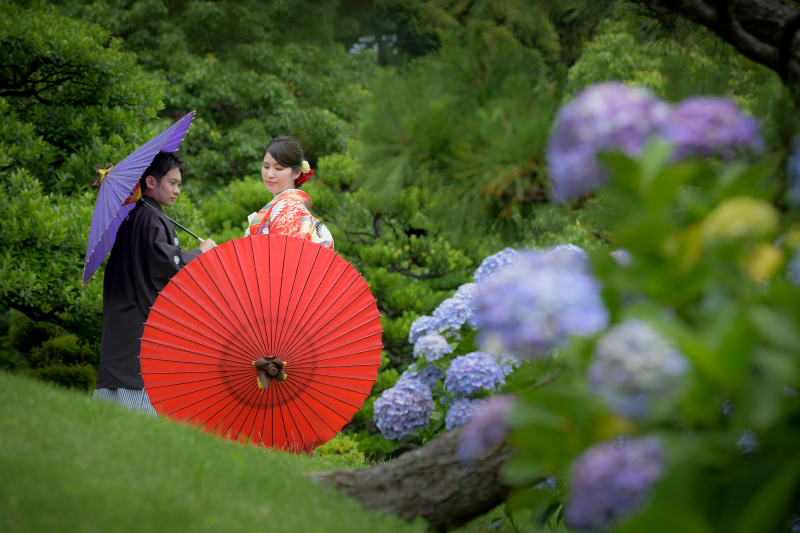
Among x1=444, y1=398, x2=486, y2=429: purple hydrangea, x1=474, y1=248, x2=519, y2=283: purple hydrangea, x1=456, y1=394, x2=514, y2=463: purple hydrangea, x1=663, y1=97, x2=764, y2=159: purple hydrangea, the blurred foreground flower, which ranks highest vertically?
x1=663, y1=97, x2=764, y2=159: purple hydrangea

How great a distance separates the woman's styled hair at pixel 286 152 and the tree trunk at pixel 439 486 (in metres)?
2.29

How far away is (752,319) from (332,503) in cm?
151

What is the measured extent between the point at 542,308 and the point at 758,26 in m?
1.45

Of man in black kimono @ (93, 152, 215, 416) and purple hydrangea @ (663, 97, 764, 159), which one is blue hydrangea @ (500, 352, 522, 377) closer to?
purple hydrangea @ (663, 97, 764, 159)

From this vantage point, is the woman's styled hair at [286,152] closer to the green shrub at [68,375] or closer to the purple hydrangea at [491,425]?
the purple hydrangea at [491,425]

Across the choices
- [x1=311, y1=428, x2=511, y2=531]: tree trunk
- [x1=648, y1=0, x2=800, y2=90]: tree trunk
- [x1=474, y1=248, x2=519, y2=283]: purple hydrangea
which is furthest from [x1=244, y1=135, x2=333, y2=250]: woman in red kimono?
[x1=648, y1=0, x2=800, y2=90]: tree trunk

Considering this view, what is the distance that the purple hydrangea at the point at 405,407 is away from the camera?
2803 mm

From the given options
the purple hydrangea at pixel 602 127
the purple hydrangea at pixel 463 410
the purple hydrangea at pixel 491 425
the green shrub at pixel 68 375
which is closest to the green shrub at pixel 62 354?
the green shrub at pixel 68 375

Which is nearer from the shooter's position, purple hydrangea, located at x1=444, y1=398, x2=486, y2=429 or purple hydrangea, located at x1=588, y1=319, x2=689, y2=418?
purple hydrangea, located at x1=588, y1=319, x2=689, y2=418

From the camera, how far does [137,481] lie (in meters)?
1.85

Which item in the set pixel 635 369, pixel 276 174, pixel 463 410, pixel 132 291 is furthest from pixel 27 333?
pixel 635 369

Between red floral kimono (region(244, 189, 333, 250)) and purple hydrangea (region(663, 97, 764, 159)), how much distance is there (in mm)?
2540

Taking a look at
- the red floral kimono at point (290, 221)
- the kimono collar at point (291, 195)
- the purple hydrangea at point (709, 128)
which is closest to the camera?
the purple hydrangea at point (709, 128)

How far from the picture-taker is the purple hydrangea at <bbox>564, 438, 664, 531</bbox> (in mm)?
1143
